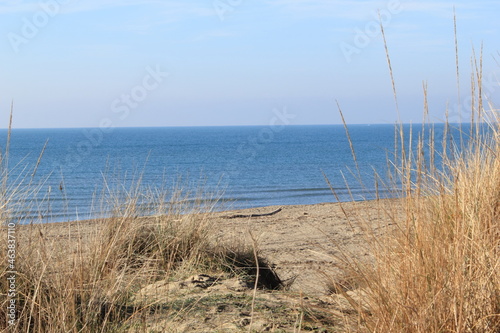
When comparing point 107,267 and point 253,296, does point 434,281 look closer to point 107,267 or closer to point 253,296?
point 253,296

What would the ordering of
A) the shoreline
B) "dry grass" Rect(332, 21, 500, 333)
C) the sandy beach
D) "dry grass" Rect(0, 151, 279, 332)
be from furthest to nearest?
the shoreline < the sandy beach < "dry grass" Rect(0, 151, 279, 332) < "dry grass" Rect(332, 21, 500, 333)

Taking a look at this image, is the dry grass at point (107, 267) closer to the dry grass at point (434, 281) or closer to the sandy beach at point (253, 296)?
the sandy beach at point (253, 296)

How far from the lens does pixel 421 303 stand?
8.23 ft

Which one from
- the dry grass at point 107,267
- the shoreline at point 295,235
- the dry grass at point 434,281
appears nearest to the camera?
the dry grass at point 434,281

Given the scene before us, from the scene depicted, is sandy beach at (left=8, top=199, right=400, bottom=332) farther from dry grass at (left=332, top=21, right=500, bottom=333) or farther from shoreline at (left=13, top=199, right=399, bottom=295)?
dry grass at (left=332, top=21, right=500, bottom=333)

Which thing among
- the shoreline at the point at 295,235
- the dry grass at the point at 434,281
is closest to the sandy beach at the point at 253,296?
the shoreline at the point at 295,235

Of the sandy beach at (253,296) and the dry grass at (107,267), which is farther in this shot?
the sandy beach at (253,296)

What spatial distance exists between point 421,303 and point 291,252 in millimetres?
4964

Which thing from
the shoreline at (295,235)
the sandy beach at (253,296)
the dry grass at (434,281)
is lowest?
the shoreline at (295,235)

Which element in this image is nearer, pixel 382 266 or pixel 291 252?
pixel 382 266

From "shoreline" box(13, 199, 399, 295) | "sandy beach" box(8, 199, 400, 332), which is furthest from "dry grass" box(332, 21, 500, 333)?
"shoreline" box(13, 199, 399, 295)

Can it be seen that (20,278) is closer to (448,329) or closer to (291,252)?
(448,329)

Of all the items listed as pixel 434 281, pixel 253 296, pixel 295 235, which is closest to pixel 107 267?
pixel 253 296

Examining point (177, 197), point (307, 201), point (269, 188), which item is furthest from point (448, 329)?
point (269, 188)
